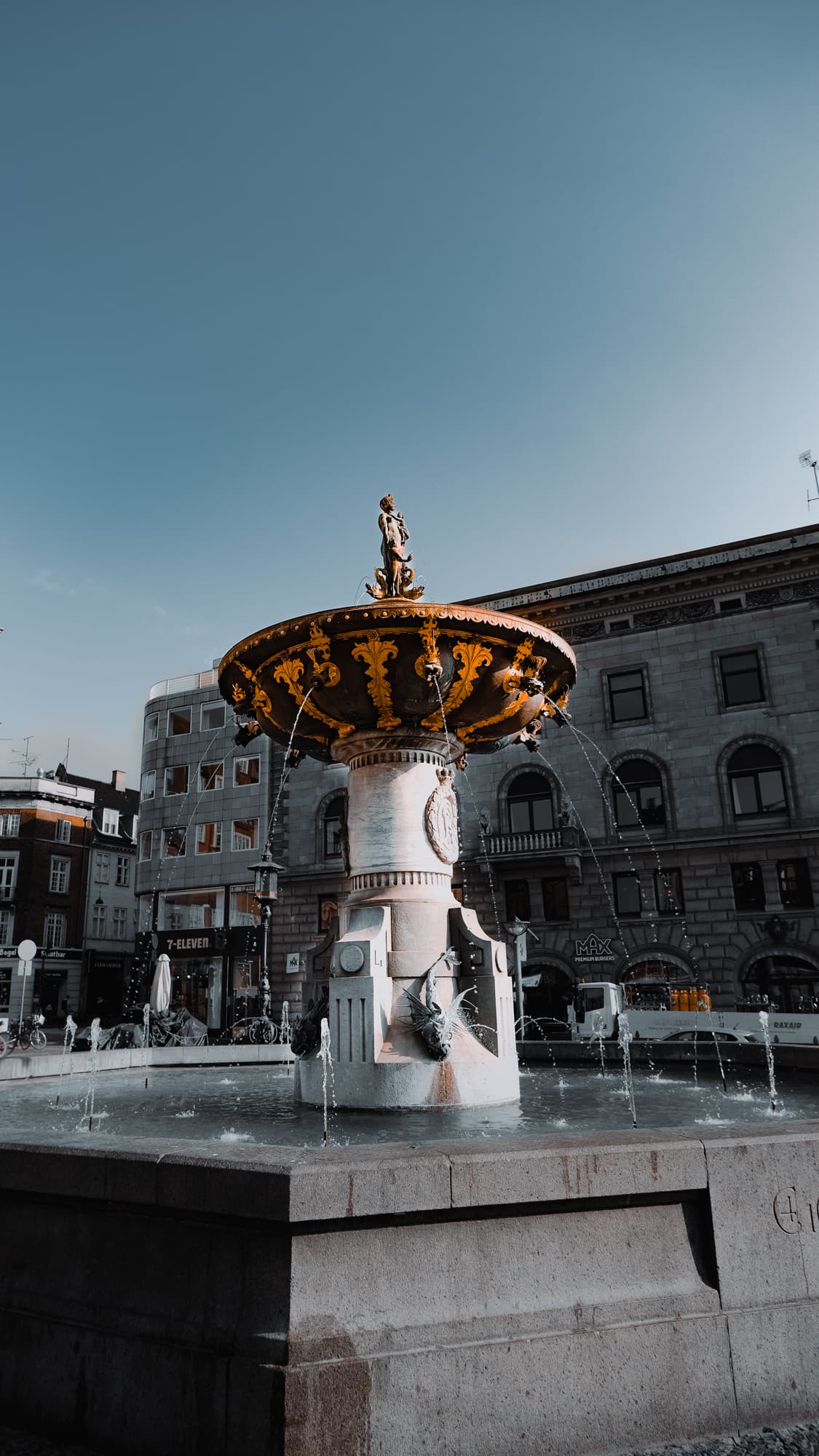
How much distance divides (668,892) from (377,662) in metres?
25.9

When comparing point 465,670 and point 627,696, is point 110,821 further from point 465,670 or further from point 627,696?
point 465,670

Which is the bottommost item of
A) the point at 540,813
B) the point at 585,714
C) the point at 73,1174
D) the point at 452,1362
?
the point at 452,1362

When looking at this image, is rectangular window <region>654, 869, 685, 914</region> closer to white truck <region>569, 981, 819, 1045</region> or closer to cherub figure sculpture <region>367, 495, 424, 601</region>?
white truck <region>569, 981, 819, 1045</region>

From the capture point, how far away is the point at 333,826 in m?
38.2

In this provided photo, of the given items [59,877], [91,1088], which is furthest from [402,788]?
[59,877]

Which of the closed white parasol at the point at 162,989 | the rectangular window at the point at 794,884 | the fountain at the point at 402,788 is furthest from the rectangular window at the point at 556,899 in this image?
the fountain at the point at 402,788

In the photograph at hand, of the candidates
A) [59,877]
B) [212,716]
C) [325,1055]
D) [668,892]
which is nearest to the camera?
[325,1055]

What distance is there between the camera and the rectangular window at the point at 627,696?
34625 millimetres

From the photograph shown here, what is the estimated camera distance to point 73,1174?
3889mm

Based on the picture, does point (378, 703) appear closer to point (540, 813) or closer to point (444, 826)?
point (444, 826)

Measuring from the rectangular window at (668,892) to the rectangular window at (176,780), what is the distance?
73.7 ft

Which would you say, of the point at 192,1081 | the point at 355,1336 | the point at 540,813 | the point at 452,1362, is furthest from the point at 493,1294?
the point at 540,813

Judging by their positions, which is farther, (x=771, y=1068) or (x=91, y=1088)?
(x=771, y=1068)

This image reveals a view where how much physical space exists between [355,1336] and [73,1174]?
1386 millimetres
